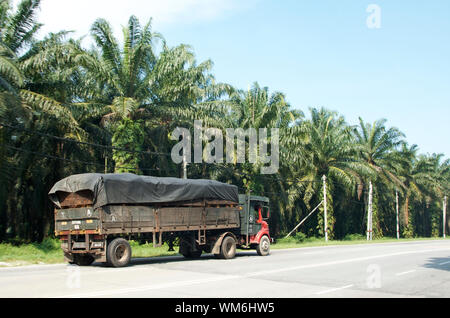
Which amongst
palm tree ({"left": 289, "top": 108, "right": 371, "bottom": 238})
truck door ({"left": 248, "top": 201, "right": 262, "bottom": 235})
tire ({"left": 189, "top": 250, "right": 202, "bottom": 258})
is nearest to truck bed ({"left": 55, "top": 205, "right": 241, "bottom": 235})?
tire ({"left": 189, "top": 250, "right": 202, "bottom": 258})

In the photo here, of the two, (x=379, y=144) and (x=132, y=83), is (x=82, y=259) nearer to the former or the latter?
(x=132, y=83)

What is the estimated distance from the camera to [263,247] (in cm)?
2186

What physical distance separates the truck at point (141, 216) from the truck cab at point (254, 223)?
5 cm

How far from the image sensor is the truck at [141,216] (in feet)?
52.1

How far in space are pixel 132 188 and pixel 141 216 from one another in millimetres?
1016

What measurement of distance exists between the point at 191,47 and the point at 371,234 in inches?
1115

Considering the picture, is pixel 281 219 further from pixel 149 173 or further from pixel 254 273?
pixel 254 273

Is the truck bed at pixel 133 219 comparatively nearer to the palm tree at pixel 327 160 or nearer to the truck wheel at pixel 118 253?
the truck wheel at pixel 118 253

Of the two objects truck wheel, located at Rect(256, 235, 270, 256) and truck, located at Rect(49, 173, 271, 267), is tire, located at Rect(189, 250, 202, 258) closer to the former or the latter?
truck, located at Rect(49, 173, 271, 267)

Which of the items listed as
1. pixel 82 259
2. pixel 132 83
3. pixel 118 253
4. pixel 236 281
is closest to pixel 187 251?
pixel 118 253

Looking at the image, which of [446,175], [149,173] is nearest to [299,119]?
[149,173]

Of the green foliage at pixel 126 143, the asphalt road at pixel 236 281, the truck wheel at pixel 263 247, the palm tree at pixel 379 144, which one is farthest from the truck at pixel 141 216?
the palm tree at pixel 379 144

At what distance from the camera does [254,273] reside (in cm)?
1427

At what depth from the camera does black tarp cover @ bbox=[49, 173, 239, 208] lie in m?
15.9
